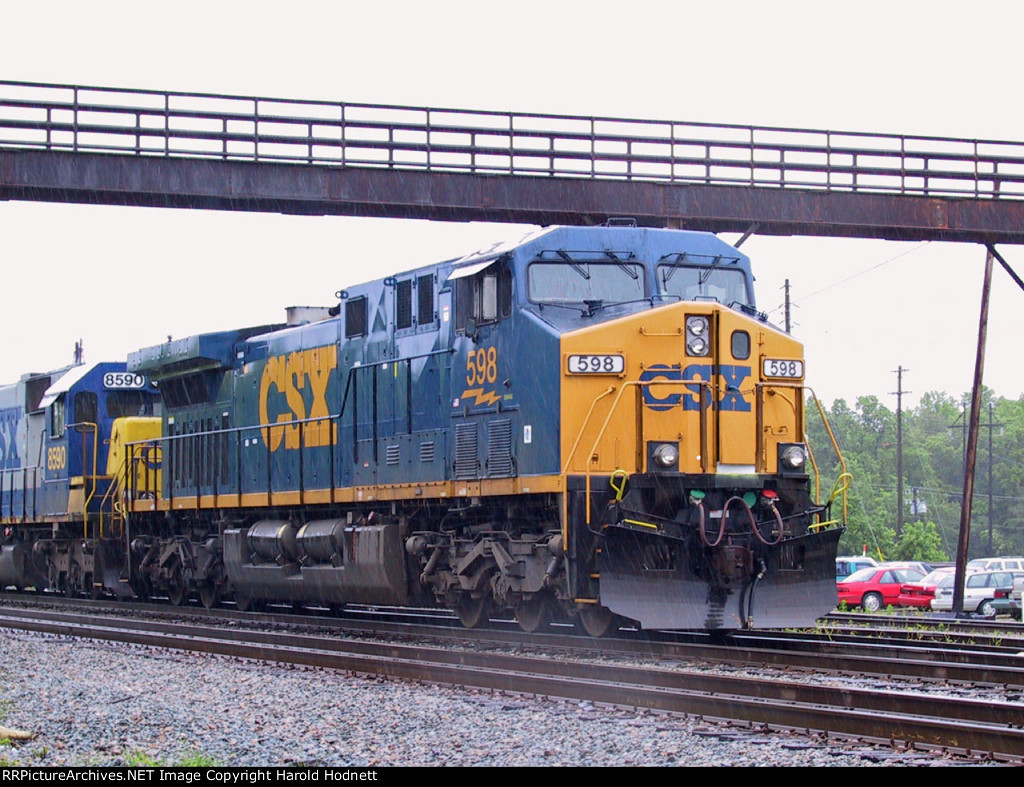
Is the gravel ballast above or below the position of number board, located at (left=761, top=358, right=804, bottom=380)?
below

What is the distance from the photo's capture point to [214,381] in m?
21.8

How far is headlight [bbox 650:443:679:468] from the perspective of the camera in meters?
13.2

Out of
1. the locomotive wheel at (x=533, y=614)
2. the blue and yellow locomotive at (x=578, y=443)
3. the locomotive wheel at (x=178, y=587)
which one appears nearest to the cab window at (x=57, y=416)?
the locomotive wheel at (x=178, y=587)

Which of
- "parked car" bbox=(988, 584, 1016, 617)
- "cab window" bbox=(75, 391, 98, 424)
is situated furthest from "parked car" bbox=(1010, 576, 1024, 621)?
"cab window" bbox=(75, 391, 98, 424)

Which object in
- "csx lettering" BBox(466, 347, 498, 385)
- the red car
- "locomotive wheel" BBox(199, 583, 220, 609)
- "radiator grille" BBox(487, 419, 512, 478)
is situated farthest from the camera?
the red car

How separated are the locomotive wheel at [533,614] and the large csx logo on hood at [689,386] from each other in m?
2.58

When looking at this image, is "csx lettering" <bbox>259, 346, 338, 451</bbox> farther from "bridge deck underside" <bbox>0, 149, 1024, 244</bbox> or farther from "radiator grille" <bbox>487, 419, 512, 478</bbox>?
"radiator grille" <bbox>487, 419, 512, 478</bbox>

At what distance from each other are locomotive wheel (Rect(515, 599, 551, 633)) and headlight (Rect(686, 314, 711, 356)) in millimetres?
3107

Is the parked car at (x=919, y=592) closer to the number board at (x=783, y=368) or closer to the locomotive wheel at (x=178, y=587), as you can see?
the locomotive wheel at (x=178, y=587)

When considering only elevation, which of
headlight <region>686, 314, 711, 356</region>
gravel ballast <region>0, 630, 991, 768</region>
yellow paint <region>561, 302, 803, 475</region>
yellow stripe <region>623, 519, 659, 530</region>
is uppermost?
headlight <region>686, 314, 711, 356</region>

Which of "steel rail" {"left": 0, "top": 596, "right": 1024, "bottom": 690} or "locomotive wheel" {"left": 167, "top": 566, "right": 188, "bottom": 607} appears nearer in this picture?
"steel rail" {"left": 0, "top": 596, "right": 1024, "bottom": 690}

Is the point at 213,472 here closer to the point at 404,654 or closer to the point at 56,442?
the point at 56,442

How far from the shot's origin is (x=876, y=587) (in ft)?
111

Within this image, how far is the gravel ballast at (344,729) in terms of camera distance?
305 inches
